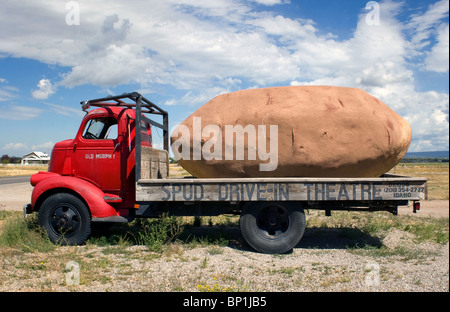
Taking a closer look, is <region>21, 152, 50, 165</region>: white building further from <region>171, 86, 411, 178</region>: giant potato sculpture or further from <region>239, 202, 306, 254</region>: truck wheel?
<region>239, 202, 306, 254</region>: truck wheel

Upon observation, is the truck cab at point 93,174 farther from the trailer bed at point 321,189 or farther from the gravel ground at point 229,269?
the trailer bed at point 321,189

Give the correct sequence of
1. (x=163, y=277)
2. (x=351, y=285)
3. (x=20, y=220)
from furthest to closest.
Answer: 1. (x=20, y=220)
2. (x=163, y=277)
3. (x=351, y=285)

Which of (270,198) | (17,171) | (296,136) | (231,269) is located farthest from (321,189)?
(17,171)

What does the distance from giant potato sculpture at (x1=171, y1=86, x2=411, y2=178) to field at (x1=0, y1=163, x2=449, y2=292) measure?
1313mm

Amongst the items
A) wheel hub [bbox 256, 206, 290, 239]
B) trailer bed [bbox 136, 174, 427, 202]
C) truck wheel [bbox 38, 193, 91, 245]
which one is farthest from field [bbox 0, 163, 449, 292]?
trailer bed [bbox 136, 174, 427, 202]

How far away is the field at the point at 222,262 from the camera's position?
429 cm

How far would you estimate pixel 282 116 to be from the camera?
19.0 ft

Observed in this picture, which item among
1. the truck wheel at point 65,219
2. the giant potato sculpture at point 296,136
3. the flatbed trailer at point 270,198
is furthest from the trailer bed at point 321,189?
the truck wheel at point 65,219

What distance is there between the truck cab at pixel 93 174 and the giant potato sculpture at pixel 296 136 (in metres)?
0.98

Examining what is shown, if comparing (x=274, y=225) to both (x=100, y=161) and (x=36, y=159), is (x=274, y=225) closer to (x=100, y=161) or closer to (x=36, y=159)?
(x=100, y=161)

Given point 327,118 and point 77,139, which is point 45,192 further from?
point 327,118

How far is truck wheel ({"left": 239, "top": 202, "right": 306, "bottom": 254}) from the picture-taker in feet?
18.7

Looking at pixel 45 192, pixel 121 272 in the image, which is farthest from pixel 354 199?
pixel 45 192

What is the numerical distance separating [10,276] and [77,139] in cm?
265
